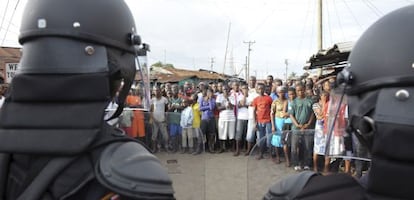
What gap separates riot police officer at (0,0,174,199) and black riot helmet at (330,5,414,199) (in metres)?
0.70

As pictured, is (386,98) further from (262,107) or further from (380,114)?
(262,107)

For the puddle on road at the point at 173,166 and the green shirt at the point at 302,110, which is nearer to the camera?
the puddle on road at the point at 173,166

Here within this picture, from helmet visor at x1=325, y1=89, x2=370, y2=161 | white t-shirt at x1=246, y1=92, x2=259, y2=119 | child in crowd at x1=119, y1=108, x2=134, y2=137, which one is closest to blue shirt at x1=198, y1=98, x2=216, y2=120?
white t-shirt at x1=246, y1=92, x2=259, y2=119

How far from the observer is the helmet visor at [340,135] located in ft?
5.61

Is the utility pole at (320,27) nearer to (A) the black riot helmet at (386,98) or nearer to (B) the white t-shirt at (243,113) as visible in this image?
(B) the white t-shirt at (243,113)

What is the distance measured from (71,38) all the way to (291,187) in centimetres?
97

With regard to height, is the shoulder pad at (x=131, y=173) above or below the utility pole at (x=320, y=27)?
below

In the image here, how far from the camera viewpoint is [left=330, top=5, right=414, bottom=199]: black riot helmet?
1247mm

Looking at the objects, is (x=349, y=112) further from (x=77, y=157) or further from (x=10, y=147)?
(x=10, y=147)

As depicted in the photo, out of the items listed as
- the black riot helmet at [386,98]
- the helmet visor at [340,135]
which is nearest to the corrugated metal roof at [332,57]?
the helmet visor at [340,135]

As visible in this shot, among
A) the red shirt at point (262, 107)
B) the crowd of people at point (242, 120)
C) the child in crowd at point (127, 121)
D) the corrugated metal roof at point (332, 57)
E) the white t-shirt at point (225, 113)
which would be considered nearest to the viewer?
the crowd of people at point (242, 120)

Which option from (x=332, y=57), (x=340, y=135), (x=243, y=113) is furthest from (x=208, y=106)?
(x=340, y=135)

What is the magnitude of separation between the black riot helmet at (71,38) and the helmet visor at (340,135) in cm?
91

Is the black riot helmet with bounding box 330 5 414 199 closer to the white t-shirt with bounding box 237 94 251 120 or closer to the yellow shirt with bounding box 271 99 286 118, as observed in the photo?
the yellow shirt with bounding box 271 99 286 118
